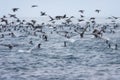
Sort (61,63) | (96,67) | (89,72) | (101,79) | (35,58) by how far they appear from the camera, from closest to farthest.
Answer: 1. (101,79)
2. (89,72)
3. (96,67)
4. (61,63)
5. (35,58)

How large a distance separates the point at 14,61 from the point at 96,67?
6.19 metres

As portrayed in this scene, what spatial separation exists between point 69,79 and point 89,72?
1851 millimetres

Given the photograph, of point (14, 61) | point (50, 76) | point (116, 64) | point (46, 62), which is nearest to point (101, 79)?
point (50, 76)

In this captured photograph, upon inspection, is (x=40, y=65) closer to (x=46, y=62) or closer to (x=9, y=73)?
(x=46, y=62)

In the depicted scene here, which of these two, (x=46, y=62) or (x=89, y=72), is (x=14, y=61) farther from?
(x=89, y=72)

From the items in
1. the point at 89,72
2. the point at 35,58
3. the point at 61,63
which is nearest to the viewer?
the point at 89,72

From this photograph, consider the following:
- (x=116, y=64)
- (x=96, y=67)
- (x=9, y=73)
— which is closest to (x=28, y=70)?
(x=9, y=73)

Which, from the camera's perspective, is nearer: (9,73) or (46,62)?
(9,73)

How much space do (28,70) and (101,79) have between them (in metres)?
4.71

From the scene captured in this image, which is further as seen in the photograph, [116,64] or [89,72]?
[116,64]

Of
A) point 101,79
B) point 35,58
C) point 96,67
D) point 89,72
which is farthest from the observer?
point 35,58

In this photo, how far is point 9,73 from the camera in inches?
695

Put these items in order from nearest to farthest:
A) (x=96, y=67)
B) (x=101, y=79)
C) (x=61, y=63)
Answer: (x=101, y=79) → (x=96, y=67) → (x=61, y=63)

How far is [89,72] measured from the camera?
17500 millimetres
